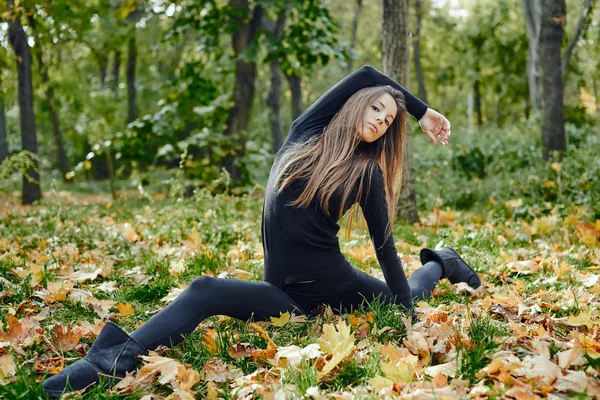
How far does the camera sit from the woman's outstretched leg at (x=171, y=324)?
2.29 metres

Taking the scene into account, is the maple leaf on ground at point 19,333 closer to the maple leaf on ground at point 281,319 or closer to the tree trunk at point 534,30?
the maple leaf on ground at point 281,319

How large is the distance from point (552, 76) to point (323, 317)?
6884 mm

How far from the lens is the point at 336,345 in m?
2.39

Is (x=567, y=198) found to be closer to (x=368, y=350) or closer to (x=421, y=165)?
(x=368, y=350)

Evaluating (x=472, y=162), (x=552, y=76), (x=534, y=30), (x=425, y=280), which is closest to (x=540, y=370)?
(x=425, y=280)

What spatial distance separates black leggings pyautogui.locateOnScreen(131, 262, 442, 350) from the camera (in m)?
2.57

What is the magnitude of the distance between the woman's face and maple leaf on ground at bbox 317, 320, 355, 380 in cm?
108

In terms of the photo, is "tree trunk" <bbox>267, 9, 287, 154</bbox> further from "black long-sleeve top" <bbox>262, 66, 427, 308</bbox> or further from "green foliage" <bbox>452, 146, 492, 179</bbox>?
"black long-sleeve top" <bbox>262, 66, 427, 308</bbox>

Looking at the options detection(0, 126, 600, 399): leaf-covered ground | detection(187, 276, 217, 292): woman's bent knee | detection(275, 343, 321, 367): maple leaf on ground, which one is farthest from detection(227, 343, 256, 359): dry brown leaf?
detection(187, 276, 217, 292): woman's bent knee

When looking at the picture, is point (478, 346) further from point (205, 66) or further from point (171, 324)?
point (205, 66)

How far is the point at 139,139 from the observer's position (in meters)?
9.70

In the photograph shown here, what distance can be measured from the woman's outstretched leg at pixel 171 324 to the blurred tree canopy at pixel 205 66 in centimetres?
359

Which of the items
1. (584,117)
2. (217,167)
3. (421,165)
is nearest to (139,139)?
(217,167)

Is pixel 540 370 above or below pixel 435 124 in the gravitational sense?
below
